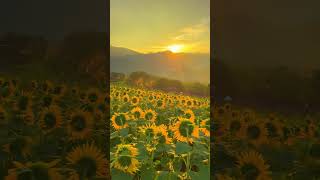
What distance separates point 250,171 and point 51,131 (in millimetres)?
687

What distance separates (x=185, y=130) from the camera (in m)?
1.91

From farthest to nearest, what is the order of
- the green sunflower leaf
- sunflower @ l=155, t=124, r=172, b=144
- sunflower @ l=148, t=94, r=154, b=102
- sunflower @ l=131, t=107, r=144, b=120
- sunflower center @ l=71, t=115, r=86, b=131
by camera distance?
sunflower @ l=148, t=94, r=154, b=102 → sunflower @ l=131, t=107, r=144, b=120 → sunflower @ l=155, t=124, r=172, b=144 → the green sunflower leaf → sunflower center @ l=71, t=115, r=86, b=131

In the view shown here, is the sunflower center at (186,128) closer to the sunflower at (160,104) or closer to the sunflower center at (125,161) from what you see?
the sunflower center at (125,161)

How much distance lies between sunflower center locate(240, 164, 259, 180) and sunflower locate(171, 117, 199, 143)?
78 cm

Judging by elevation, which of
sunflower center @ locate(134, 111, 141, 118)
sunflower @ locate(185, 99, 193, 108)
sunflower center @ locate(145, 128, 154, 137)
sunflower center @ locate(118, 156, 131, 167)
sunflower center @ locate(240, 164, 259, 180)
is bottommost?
sunflower center @ locate(118, 156, 131, 167)

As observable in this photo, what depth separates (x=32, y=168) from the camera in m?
0.64

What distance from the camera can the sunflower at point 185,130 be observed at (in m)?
1.85

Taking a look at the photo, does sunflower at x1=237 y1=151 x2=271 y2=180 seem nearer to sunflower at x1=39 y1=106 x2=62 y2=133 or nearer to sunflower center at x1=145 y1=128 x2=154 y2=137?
sunflower at x1=39 y1=106 x2=62 y2=133

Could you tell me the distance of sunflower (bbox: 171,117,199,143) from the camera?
1.85 m

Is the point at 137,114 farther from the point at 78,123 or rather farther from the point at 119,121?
the point at 78,123

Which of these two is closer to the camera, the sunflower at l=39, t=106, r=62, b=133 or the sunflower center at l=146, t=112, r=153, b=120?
the sunflower at l=39, t=106, r=62, b=133

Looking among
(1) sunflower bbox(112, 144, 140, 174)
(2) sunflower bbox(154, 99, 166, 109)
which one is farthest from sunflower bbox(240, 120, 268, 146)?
(2) sunflower bbox(154, 99, 166, 109)

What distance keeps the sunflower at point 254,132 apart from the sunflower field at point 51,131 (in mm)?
533

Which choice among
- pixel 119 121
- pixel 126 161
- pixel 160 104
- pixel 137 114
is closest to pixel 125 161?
pixel 126 161
